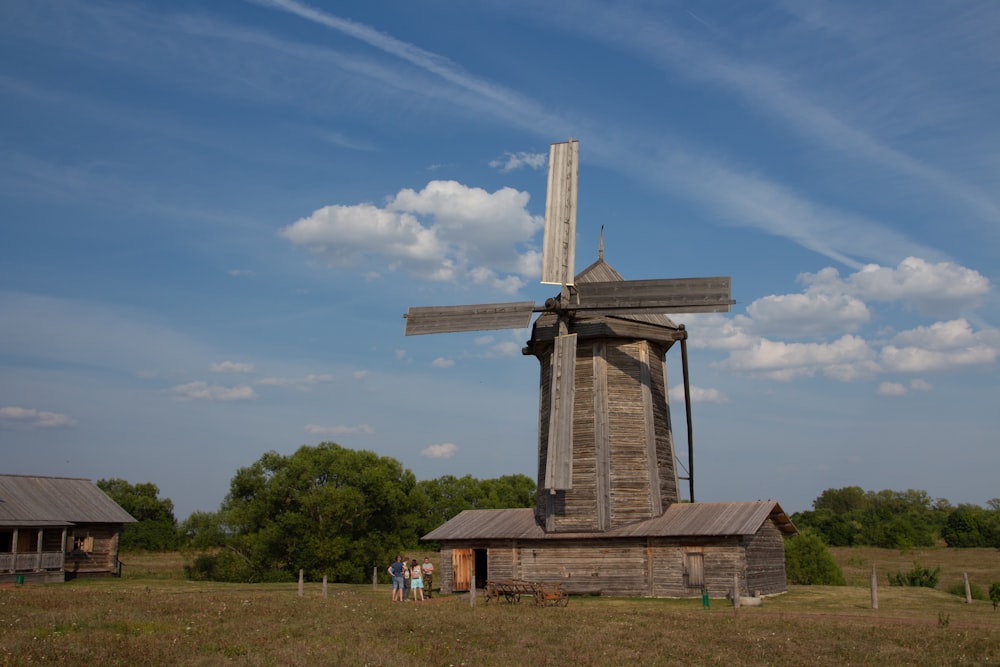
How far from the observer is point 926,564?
51.0 meters

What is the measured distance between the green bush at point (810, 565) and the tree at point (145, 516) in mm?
56086

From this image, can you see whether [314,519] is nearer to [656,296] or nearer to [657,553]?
[657,553]

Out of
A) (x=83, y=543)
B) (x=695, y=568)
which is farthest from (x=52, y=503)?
(x=695, y=568)

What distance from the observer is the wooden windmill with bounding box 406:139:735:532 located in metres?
29.2

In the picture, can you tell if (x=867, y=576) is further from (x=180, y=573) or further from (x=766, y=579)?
(x=180, y=573)

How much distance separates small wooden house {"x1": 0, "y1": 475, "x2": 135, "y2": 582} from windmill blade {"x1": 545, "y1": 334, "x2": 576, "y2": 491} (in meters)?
22.7

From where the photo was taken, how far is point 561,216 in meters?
31.8

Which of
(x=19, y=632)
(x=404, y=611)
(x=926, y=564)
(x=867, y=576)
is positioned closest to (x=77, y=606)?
(x=19, y=632)

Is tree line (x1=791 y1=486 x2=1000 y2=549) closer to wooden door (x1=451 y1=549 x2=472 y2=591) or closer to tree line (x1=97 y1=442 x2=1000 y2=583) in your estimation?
tree line (x1=97 y1=442 x2=1000 y2=583)

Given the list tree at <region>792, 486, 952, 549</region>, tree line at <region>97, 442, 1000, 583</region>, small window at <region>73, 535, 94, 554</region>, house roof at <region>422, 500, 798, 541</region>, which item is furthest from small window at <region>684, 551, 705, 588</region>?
tree at <region>792, 486, 952, 549</region>

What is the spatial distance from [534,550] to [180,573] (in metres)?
27.5

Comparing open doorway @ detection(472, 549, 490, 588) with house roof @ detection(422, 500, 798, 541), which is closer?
house roof @ detection(422, 500, 798, 541)

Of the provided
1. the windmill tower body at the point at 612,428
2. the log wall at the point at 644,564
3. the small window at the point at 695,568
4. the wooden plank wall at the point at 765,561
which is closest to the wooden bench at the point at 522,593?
the log wall at the point at 644,564

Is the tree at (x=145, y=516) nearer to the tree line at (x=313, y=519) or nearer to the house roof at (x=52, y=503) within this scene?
the tree line at (x=313, y=519)
